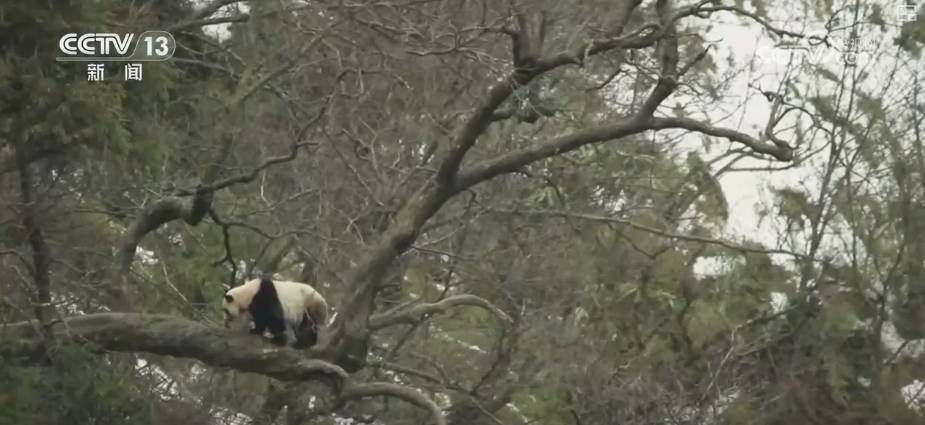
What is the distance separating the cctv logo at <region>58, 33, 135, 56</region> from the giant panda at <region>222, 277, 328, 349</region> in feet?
5.69

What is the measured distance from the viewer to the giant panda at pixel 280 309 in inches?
344

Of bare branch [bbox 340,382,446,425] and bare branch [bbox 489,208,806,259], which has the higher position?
bare branch [bbox 489,208,806,259]

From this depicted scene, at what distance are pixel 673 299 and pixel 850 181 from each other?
2.69 metres

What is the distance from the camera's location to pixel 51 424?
9.21m

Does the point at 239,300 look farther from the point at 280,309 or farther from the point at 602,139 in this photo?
the point at 602,139

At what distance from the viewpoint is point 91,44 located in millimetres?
8297

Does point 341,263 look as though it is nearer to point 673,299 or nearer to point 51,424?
point 51,424

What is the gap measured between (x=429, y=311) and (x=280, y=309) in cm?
95

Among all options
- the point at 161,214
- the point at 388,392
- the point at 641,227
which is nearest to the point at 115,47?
the point at 161,214

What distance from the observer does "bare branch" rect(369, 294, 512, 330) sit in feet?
28.2

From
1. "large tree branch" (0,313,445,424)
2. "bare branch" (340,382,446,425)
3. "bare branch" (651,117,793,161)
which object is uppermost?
"bare branch" (651,117,793,161)

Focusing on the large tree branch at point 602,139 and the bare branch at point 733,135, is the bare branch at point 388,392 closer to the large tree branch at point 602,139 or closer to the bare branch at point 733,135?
the large tree branch at point 602,139

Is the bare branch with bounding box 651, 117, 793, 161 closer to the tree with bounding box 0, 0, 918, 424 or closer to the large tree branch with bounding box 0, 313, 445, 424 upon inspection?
the tree with bounding box 0, 0, 918, 424

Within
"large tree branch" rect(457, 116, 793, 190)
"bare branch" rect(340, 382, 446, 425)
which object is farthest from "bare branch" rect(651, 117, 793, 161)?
"bare branch" rect(340, 382, 446, 425)
